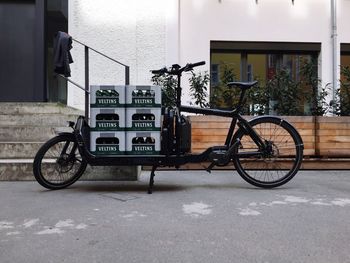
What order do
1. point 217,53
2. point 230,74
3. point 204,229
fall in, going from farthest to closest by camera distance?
point 217,53 → point 230,74 → point 204,229

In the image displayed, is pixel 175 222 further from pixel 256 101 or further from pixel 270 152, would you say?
pixel 256 101

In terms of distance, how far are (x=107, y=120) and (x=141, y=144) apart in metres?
0.42

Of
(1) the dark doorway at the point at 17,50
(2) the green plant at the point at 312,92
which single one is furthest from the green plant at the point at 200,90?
(1) the dark doorway at the point at 17,50

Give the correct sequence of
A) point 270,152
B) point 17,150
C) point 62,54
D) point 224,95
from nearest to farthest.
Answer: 1. point 270,152
2. point 62,54
3. point 17,150
4. point 224,95

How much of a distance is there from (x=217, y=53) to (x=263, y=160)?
4209mm

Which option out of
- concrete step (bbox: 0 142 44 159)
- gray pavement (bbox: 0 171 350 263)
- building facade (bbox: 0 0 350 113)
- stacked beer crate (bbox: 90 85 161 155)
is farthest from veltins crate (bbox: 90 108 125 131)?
building facade (bbox: 0 0 350 113)

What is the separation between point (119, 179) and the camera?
5.00m

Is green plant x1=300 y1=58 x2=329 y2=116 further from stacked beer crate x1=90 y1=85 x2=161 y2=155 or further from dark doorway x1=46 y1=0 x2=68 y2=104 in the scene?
dark doorway x1=46 y1=0 x2=68 y2=104

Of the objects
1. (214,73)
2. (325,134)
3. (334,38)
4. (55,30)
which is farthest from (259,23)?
(55,30)

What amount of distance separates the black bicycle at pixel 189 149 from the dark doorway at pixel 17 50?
3761 mm

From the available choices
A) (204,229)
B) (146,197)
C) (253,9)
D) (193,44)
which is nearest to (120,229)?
(204,229)

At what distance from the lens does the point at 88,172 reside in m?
4.96

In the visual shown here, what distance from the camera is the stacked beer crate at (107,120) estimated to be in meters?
4.30

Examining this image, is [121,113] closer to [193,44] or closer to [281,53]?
[193,44]
